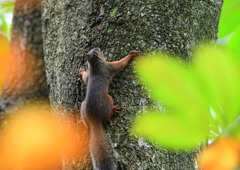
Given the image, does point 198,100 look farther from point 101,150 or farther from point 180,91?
point 101,150

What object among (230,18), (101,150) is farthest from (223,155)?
(101,150)

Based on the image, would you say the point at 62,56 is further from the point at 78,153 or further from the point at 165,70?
the point at 165,70

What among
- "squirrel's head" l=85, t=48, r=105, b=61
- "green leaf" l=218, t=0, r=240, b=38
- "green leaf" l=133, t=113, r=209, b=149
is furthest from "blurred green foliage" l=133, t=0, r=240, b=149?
"squirrel's head" l=85, t=48, r=105, b=61

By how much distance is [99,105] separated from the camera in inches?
86.5

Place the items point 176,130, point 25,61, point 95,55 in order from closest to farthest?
point 176,130 < point 95,55 < point 25,61

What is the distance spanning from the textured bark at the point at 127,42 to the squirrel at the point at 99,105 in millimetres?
57

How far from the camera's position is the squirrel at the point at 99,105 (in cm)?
185

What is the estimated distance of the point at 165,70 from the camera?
674 millimetres

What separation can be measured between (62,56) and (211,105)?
201 centimetres

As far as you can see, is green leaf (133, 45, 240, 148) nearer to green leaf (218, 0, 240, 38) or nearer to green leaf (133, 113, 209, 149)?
green leaf (133, 113, 209, 149)

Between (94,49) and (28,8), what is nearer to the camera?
(94,49)

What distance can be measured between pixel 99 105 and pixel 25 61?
1.70 m

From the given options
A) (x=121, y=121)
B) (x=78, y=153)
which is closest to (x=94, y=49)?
(x=121, y=121)

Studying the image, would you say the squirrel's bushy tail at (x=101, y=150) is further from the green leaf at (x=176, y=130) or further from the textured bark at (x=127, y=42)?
the green leaf at (x=176, y=130)
